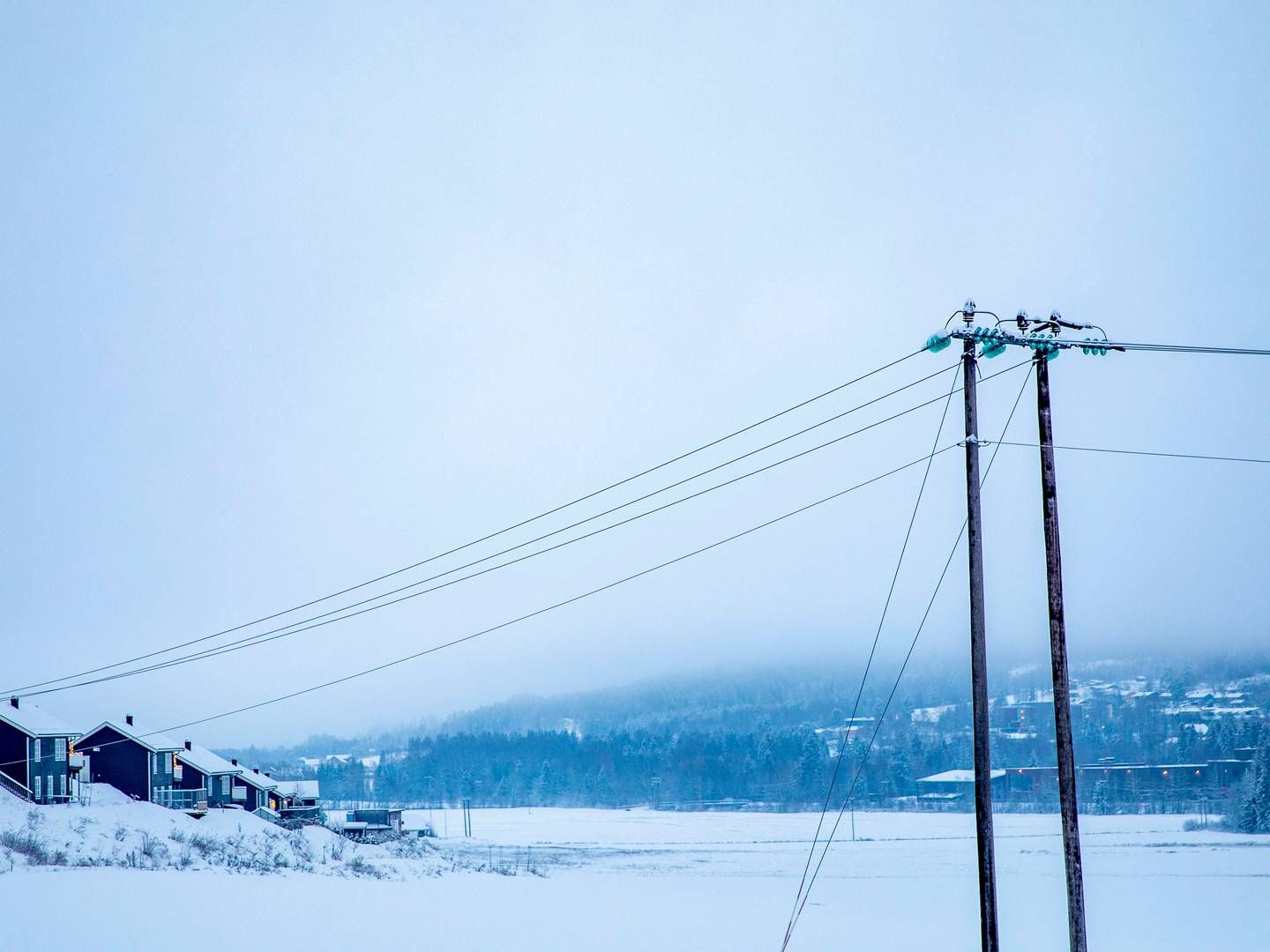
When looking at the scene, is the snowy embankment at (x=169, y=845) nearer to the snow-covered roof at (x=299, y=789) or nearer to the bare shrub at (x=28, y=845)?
the bare shrub at (x=28, y=845)

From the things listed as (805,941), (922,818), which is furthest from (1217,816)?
(805,941)

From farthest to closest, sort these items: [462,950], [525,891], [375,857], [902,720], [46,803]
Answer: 1. [902,720]
2. [46,803]
3. [375,857]
4. [525,891]
5. [462,950]

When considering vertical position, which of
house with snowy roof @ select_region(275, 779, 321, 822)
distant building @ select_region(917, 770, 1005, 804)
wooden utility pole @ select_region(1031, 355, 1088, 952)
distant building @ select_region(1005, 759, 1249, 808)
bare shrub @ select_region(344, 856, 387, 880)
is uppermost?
wooden utility pole @ select_region(1031, 355, 1088, 952)

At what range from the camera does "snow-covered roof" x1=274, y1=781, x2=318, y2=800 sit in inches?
2982

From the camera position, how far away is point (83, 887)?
27812mm

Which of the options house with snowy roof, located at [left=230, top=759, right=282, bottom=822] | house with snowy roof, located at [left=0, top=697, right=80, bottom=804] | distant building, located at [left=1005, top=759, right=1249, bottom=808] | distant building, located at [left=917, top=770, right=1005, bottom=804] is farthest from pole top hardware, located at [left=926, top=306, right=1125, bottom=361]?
distant building, located at [left=917, top=770, right=1005, bottom=804]

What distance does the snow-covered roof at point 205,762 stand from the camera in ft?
215

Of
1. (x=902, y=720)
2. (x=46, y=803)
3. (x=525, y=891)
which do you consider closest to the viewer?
(x=525, y=891)

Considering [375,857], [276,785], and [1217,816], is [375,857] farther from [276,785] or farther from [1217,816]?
[1217,816]

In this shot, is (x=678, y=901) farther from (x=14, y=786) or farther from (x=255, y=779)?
(x=255, y=779)

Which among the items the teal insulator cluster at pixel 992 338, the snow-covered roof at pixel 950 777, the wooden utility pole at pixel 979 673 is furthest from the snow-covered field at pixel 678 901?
the snow-covered roof at pixel 950 777

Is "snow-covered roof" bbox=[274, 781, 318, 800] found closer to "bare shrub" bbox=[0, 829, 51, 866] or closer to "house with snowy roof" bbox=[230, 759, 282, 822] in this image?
"house with snowy roof" bbox=[230, 759, 282, 822]

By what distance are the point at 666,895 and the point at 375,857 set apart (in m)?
17.5

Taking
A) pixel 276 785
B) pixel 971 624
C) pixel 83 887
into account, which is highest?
pixel 971 624
